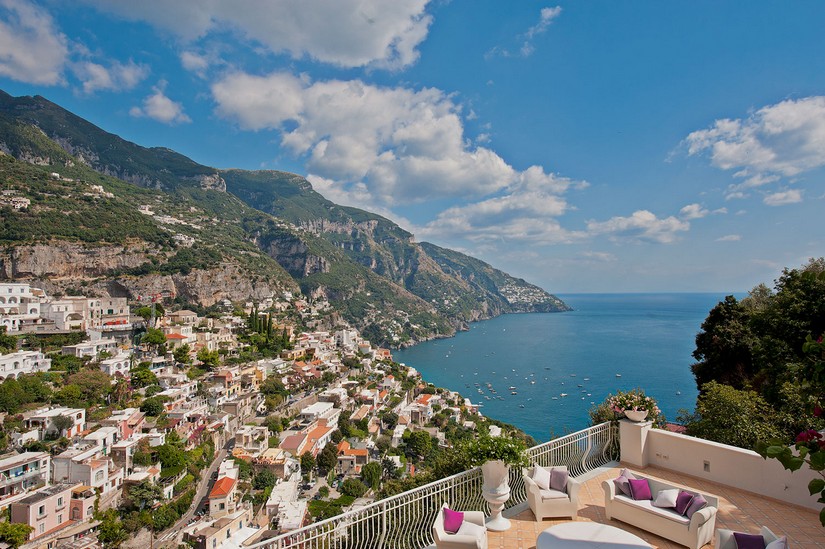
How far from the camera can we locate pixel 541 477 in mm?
3973

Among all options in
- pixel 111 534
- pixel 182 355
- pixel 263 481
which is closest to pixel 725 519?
pixel 111 534

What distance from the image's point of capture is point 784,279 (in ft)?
31.6

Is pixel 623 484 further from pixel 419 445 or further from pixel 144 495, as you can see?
pixel 419 445

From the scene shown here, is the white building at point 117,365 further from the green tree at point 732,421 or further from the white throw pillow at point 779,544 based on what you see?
the white throw pillow at point 779,544

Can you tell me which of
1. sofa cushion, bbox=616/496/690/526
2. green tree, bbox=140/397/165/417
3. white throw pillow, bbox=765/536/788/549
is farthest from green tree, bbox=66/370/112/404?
white throw pillow, bbox=765/536/788/549

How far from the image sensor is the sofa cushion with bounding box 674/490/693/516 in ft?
11.6

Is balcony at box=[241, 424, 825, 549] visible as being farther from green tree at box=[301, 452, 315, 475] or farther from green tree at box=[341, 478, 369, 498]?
green tree at box=[301, 452, 315, 475]

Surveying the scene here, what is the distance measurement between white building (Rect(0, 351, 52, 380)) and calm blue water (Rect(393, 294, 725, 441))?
31.7 meters

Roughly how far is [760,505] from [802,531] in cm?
46

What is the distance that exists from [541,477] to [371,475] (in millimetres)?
22418

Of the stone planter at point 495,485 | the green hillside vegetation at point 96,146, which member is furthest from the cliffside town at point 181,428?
the green hillside vegetation at point 96,146

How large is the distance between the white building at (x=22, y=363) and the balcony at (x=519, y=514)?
99.7ft

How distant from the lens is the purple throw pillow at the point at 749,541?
2.85m

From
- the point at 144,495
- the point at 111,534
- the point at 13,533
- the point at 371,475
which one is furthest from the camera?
the point at 371,475
